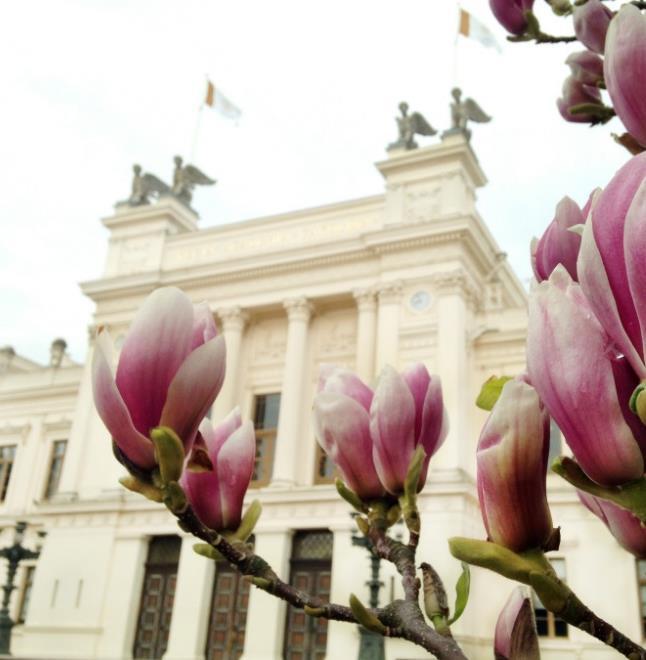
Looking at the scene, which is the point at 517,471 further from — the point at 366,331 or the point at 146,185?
the point at 146,185

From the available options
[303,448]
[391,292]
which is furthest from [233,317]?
[391,292]

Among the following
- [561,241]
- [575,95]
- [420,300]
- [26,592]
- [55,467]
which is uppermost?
[420,300]

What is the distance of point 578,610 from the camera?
2.26 feet

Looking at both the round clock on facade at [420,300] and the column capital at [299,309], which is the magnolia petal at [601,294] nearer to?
the round clock on facade at [420,300]

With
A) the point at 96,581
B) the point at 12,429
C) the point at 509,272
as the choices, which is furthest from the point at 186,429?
the point at 12,429

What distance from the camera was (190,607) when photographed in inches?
690

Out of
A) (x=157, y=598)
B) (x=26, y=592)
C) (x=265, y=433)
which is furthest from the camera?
(x=26, y=592)

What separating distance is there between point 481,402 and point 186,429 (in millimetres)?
396

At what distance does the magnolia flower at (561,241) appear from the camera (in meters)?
0.84

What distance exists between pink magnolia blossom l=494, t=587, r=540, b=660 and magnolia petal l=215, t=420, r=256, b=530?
1.09 feet

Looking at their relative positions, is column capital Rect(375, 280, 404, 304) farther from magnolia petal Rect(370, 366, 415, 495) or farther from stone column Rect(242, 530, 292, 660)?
magnolia petal Rect(370, 366, 415, 495)

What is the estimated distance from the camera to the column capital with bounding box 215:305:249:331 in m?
20.0

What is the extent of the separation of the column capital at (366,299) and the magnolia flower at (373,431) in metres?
17.7

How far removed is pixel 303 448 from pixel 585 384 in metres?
17.8
